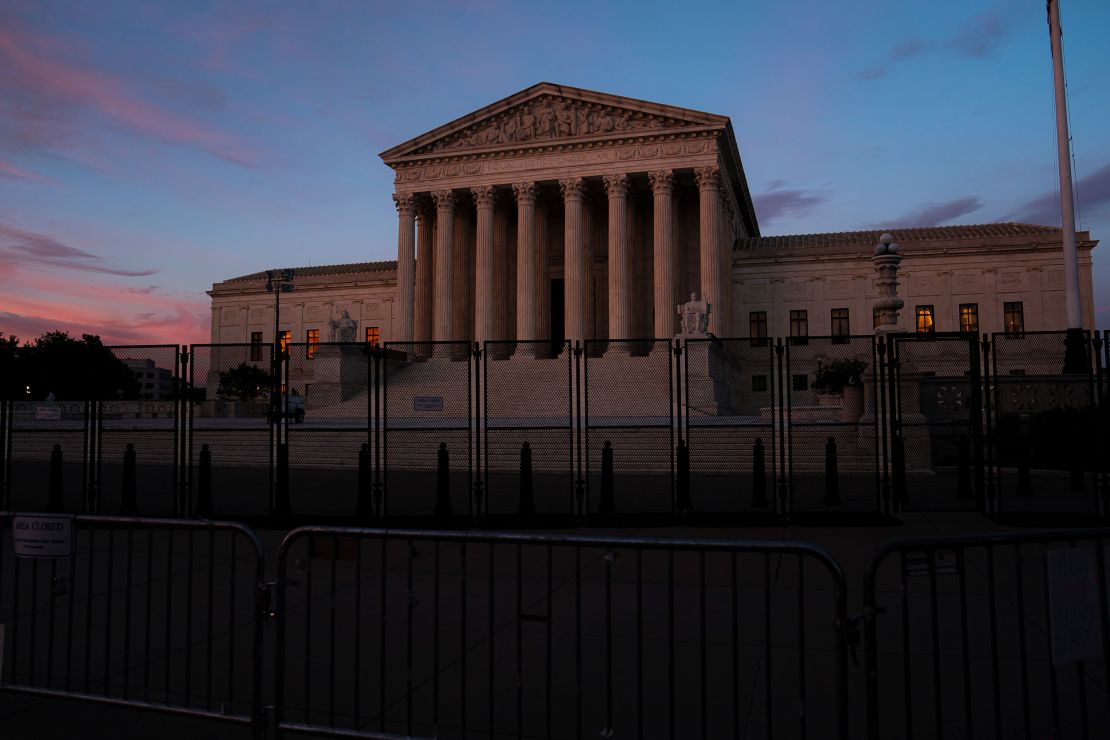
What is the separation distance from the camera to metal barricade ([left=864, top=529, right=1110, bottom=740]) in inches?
156

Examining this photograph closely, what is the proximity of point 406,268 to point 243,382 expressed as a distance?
39.9 meters

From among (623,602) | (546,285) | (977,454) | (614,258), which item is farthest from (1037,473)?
(546,285)

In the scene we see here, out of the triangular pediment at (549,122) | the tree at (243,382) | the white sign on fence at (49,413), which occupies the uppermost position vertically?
the triangular pediment at (549,122)

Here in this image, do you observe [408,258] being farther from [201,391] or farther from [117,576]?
[117,576]

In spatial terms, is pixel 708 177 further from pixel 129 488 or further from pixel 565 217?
pixel 129 488

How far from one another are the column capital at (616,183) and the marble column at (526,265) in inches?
201

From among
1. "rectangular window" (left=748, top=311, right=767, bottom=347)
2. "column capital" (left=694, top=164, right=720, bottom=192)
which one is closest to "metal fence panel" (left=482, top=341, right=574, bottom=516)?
"column capital" (left=694, top=164, right=720, bottom=192)

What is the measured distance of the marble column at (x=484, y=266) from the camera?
2041 inches

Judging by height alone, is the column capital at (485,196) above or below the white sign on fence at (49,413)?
above

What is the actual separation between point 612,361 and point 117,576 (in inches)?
1270

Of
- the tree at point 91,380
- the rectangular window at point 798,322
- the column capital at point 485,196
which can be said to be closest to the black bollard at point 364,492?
the tree at point 91,380

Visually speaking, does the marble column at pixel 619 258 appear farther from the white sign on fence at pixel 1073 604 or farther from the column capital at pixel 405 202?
the white sign on fence at pixel 1073 604

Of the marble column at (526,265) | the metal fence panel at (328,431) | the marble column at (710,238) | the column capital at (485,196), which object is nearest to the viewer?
the metal fence panel at (328,431)

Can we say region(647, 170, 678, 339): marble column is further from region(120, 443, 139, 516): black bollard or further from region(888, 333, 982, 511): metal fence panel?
region(120, 443, 139, 516): black bollard
